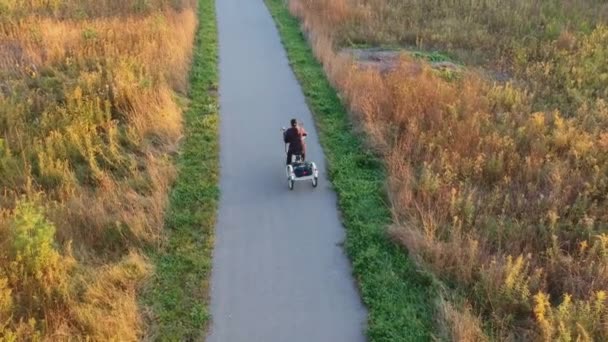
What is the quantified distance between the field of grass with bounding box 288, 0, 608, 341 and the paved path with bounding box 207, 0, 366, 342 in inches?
39.3

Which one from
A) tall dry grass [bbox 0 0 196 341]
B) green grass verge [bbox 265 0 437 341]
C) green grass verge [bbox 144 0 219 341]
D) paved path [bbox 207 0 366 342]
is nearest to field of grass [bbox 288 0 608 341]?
green grass verge [bbox 265 0 437 341]

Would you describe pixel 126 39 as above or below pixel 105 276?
above

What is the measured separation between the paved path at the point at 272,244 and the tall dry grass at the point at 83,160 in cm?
109

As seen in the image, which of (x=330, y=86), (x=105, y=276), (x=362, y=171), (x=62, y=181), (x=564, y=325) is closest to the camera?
(x=564, y=325)

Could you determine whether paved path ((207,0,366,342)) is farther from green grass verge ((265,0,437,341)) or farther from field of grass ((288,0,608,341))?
field of grass ((288,0,608,341))

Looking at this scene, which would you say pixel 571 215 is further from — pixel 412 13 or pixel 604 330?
pixel 412 13

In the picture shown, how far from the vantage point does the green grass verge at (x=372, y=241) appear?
7316mm

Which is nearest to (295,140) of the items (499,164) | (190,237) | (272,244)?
(272,244)

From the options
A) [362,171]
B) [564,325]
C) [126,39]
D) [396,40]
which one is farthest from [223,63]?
[564,325]

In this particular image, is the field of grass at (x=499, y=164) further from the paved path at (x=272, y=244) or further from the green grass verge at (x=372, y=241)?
the paved path at (x=272, y=244)

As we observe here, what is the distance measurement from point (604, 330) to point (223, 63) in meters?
12.8

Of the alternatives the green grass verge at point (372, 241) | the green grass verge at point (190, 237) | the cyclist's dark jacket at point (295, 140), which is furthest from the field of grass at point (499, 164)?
the green grass verge at point (190, 237)

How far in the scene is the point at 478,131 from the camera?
1162 cm

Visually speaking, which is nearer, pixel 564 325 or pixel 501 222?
pixel 564 325
